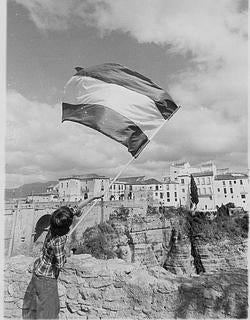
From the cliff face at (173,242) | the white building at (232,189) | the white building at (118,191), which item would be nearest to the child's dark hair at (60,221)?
the cliff face at (173,242)

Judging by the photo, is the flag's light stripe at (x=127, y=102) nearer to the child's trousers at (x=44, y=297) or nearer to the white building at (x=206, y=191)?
the child's trousers at (x=44, y=297)

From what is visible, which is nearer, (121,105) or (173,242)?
(121,105)

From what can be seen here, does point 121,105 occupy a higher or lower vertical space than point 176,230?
higher

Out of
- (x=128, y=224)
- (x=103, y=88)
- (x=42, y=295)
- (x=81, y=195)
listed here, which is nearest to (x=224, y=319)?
(x=42, y=295)

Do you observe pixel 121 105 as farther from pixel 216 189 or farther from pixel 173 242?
pixel 216 189

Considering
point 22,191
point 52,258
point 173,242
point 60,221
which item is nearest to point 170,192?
point 173,242

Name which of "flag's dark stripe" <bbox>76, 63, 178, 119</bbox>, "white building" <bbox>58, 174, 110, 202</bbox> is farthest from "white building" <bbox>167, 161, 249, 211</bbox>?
"flag's dark stripe" <bbox>76, 63, 178, 119</bbox>

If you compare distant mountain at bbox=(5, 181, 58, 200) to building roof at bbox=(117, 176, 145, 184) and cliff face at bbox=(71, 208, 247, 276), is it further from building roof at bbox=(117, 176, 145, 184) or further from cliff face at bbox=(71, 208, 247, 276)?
building roof at bbox=(117, 176, 145, 184)
